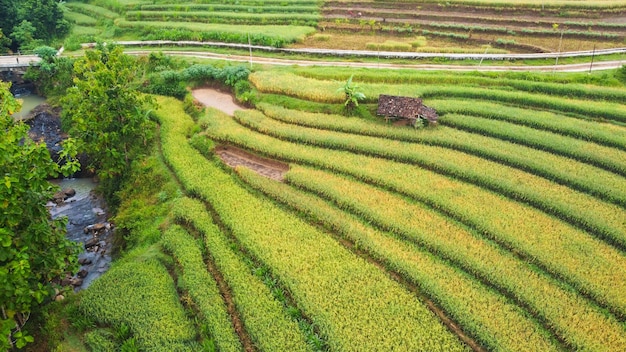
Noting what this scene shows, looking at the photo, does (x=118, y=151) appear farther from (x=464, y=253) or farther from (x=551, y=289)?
(x=551, y=289)

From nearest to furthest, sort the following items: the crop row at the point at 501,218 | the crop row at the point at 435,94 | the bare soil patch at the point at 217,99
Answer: the crop row at the point at 501,218, the crop row at the point at 435,94, the bare soil patch at the point at 217,99

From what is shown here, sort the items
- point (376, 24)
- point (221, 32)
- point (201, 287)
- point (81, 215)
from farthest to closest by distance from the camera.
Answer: point (376, 24) → point (221, 32) → point (81, 215) → point (201, 287)

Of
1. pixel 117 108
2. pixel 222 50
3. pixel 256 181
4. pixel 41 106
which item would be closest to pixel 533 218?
pixel 256 181

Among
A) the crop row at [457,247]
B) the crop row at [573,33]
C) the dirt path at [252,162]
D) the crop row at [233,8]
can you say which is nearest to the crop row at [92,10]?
the crop row at [233,8]

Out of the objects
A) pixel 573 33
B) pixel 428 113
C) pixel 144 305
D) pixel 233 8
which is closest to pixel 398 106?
pixel 428 113

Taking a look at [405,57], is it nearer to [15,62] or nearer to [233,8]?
[233,8]

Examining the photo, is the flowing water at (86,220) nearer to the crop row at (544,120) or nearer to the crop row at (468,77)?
the crop row at (468,77)

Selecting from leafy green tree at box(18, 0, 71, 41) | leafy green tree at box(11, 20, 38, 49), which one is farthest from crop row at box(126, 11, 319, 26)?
leafy green tree at box(11, 20, 38, 49)
